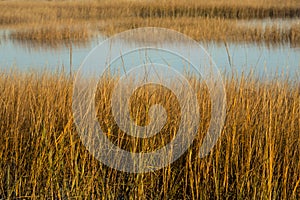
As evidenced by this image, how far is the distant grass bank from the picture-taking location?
36.3ft

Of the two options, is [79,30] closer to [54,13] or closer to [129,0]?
[54,13]

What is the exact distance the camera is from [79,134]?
10.2 feet

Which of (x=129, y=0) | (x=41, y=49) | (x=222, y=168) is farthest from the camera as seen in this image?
(x=129, y=0)

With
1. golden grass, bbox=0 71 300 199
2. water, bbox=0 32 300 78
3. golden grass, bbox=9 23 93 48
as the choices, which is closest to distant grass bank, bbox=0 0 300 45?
golden grass, bbox=9 23 93 48

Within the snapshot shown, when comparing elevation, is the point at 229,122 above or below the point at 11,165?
above

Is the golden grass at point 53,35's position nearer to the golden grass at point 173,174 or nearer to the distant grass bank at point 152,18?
the distant grass bank at point 152,18

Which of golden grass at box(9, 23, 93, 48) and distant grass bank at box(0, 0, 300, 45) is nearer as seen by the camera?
distant grass bank at box(0, 0, 300, 45)

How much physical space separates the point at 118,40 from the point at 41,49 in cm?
177

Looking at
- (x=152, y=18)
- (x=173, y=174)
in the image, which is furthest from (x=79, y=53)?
(x=173, y=174)

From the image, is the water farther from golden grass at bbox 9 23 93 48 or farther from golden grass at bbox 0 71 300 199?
golden grass at bbox 0 71 300 199

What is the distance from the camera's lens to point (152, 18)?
45.6 feet

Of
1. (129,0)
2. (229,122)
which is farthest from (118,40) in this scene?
(229,122)

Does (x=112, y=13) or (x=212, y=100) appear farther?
(x=112, y=13)

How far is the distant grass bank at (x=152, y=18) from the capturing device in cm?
1108
